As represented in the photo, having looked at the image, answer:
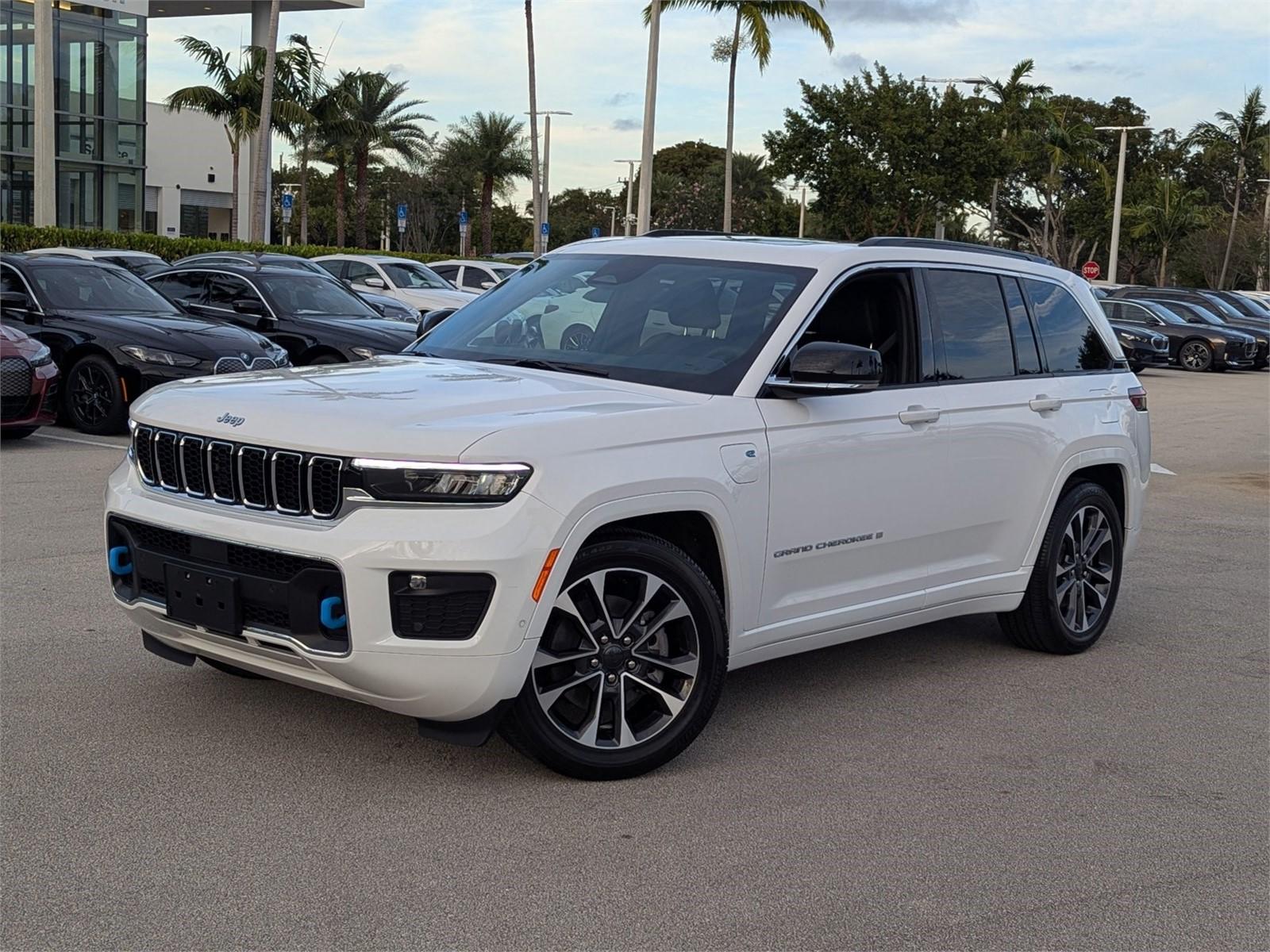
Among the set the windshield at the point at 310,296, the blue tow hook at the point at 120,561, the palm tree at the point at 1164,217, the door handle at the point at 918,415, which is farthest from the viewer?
the palm tree at the point at 1164,217

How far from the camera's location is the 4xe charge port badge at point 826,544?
5406 mm

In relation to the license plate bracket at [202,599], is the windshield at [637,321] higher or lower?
higher

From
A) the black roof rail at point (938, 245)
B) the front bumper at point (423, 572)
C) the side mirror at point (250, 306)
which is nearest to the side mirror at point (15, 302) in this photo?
the side mirror at point (250, 306)

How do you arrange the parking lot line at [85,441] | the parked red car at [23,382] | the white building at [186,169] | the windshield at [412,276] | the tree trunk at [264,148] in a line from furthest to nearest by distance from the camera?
the white building at [186,169], the tree trunk at [264,148], the windshield at [412,276], the parking lot line at [85,441], the parked red car at [23,382]

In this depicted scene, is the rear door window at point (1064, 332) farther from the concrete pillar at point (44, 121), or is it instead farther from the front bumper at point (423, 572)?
the concrete pillar at point (44, 121)

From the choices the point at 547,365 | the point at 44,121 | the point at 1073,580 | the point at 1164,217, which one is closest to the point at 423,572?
the point at 547,365

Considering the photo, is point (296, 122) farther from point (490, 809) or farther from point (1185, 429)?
point (490, 809)

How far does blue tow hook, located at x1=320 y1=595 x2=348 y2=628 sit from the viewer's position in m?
4.48

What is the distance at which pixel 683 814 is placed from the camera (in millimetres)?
4723

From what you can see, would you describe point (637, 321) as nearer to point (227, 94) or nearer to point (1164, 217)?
point (227, 94)

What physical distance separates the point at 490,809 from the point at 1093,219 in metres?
75.6

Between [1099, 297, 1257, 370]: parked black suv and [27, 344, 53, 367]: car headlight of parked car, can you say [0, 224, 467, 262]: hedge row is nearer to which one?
[1099, 297, 1257, 370]: parked black suv

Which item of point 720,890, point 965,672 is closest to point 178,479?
point 720,890

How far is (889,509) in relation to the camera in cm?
586
